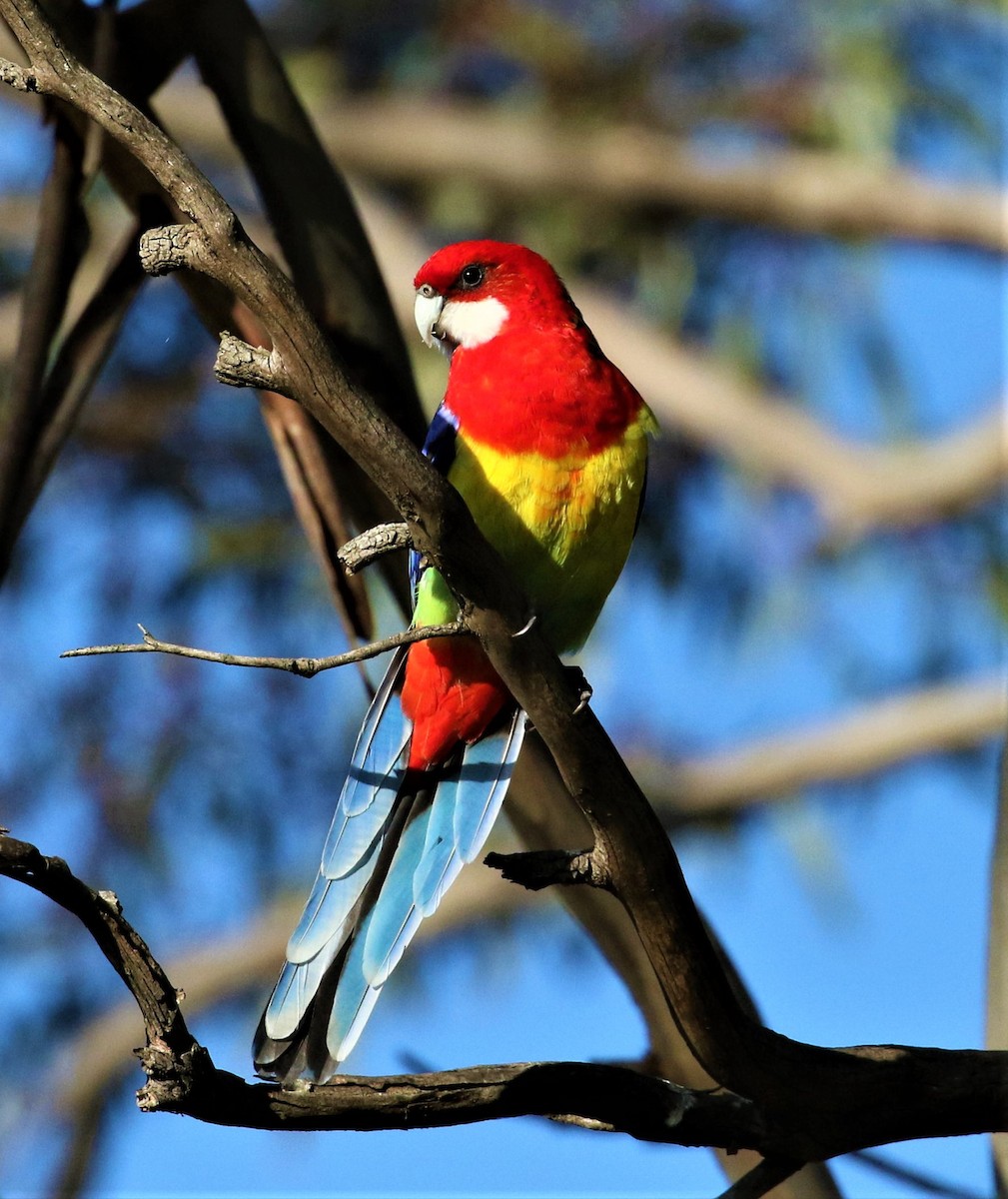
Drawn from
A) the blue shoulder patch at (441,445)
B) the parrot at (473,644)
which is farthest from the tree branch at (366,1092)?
the blue shoulder patch at (441,445)

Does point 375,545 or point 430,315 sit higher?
point 430,315

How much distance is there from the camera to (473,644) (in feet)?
7.36

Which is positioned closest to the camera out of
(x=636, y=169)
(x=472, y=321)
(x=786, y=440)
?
(x=472, y=321)

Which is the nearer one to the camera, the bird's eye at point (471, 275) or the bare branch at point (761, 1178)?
the bare branch at point (761, 1178)

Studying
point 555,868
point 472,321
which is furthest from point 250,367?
point 472,321

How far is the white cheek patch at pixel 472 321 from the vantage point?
249 cm

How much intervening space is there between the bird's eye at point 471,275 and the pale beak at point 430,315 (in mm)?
52

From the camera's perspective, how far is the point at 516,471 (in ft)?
7.09

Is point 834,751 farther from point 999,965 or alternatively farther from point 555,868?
point 555,868

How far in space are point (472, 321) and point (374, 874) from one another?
102 centimetres

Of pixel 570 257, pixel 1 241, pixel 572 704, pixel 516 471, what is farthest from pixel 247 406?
pixel 572 704

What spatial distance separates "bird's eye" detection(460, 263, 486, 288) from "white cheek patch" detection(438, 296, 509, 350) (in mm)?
42

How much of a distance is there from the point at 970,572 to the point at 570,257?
8.82 feet

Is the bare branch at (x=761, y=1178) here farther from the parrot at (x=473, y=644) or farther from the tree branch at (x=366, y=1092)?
the parrot at (x=473, y=644)
